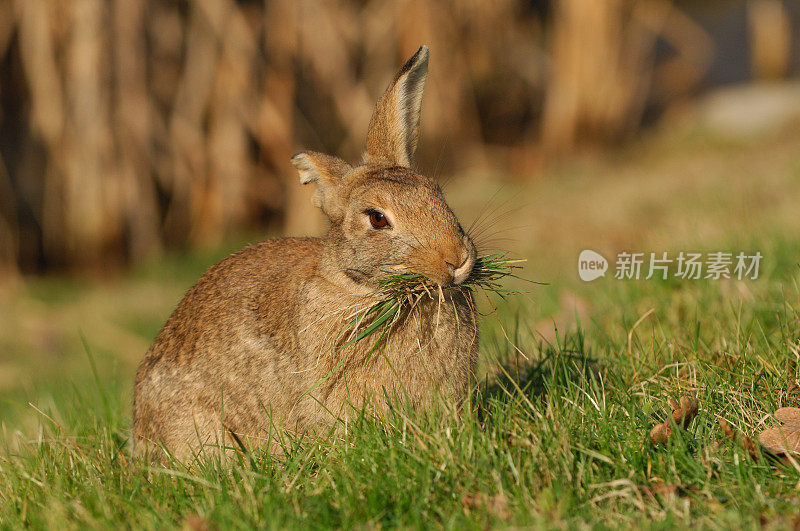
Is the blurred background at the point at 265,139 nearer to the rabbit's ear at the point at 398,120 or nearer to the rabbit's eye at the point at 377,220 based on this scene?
the rabbit's ear at the point at 398,120

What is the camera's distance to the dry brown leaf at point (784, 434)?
2330 mm

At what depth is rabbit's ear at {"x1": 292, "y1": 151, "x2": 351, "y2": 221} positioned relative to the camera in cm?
321

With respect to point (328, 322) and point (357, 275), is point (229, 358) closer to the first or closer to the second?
point (328, 322)

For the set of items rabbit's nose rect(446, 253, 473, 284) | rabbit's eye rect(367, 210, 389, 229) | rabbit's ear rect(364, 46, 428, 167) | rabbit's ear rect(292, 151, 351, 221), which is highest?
rabbit's ear rect(364, 46, 428, 167)

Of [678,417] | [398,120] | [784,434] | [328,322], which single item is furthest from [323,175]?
[784,434]

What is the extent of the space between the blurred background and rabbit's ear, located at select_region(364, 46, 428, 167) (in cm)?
350

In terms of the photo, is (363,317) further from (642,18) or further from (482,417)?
(642,18)

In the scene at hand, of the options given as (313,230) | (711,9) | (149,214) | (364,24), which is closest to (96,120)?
(149,214)

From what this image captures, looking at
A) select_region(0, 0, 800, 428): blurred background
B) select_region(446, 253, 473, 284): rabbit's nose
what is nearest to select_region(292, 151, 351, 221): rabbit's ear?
select_region(446, 253, 473, 284): rabbit's nose

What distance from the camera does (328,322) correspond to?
3.00 meters

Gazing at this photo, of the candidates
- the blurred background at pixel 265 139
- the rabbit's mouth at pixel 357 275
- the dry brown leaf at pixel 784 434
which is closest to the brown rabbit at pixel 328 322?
the rabbit's mouth at pixel 357 275

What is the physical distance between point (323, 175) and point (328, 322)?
2.03ft

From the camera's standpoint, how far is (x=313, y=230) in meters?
9.62

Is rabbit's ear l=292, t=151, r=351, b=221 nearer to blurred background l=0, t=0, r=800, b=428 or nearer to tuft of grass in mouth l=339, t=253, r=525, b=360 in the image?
tuft of grass in mouth l=339, t=253, r=525, b=360
